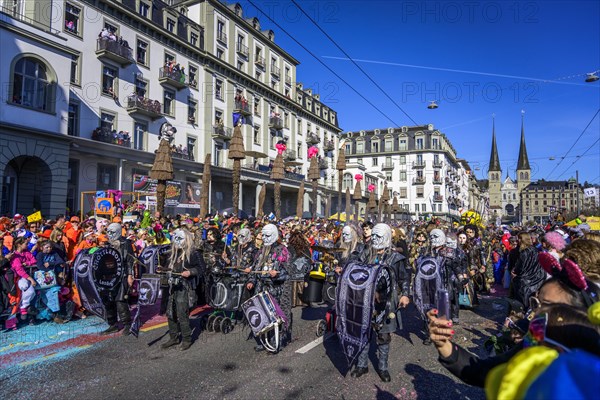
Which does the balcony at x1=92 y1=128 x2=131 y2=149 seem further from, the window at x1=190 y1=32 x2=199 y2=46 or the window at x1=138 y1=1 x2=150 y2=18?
the window at x1=190 y1=32 x2=199 y2=46

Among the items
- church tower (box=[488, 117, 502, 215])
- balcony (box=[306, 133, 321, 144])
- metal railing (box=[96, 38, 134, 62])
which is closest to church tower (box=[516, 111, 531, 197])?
church tower (box=[488, 117, 502, 215])

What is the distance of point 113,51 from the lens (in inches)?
938

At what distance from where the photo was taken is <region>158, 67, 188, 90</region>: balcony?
2794 cm

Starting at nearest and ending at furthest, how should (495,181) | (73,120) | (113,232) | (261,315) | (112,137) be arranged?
(261,315) → (113,232) → (73,120) → (112,137) → (495,181)

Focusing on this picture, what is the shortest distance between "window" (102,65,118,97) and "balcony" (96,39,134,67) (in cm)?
68

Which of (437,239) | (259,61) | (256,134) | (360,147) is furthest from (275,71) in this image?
(360,147)

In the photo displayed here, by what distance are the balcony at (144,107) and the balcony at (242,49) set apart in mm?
12133

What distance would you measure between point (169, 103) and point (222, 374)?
91.1 feet

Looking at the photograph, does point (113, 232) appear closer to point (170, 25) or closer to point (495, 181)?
point (170, 25)

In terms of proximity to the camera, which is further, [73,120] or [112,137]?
[112,137]

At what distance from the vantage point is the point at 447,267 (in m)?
7.01

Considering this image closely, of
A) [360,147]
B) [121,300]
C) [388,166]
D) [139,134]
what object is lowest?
[121,300]

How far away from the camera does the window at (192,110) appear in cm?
3078

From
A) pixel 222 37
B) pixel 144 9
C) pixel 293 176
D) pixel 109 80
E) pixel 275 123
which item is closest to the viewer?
pixel 109 80
